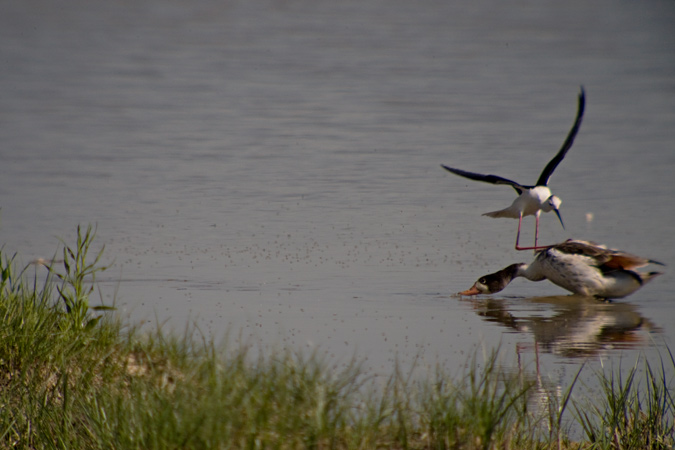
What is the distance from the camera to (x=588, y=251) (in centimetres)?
857

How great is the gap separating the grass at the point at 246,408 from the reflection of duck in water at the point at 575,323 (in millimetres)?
1676

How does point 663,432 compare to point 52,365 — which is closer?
point 663,432

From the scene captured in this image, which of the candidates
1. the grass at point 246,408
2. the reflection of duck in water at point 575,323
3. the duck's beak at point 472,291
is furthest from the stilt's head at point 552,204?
the grass at point 246,408

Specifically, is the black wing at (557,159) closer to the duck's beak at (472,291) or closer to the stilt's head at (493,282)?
the stilt's head at (493,282)

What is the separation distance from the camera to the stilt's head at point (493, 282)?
8172 millimetres

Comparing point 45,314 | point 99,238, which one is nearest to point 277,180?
point 99,238

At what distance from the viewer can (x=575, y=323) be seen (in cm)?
711

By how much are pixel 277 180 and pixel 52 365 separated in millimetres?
9121

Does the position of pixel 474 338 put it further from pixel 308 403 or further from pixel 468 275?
pixel 308 403

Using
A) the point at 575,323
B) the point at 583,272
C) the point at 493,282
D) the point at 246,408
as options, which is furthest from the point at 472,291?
the point at 246,408

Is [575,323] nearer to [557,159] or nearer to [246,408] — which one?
[557,159]

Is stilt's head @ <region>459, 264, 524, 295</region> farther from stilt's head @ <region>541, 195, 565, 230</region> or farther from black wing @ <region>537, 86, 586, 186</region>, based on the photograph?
black wing @ <region>537, 86, 586, 186</region>

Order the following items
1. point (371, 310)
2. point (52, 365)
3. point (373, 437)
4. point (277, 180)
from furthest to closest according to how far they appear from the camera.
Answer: point (277, 180)
point (371, 310)
point (52, 365)
point (373, 437)

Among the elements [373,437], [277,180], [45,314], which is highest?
[277,180]
